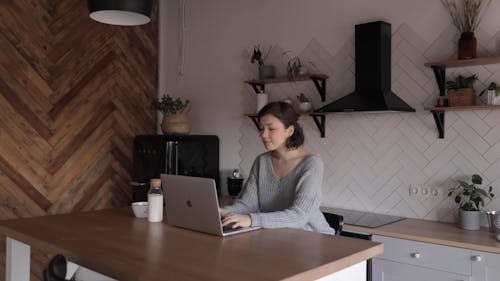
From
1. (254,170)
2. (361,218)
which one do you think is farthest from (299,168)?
(361,218)

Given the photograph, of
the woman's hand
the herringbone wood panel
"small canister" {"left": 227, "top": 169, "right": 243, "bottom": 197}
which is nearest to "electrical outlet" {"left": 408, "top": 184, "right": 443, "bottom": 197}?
"small canister" {"left": 227, "top": 169, "right": 243, "bottom": 197}

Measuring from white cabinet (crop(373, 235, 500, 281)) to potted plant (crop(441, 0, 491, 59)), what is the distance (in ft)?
3.72

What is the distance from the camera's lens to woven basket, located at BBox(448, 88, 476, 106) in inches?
110

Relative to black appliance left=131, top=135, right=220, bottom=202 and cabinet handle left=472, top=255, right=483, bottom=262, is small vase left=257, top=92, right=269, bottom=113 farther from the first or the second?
cabinet handle left=472, top=255, right=483, bottom=262

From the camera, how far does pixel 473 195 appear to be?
2.72m

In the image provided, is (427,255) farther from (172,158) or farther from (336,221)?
(172,158)

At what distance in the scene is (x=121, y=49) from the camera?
14.9 feet

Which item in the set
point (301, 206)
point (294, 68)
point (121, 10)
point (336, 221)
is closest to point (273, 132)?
point (301, 206)

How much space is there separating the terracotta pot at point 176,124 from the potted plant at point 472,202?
2.40 meters

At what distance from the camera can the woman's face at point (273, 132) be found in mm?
2420

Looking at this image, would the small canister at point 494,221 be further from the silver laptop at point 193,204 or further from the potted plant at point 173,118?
the potted plant at point 173,118

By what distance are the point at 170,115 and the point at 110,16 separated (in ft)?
6.64

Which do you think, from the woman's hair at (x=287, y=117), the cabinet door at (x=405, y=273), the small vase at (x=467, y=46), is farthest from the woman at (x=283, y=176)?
the small vase at (x=467, y=46)

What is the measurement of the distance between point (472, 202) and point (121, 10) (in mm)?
2218
